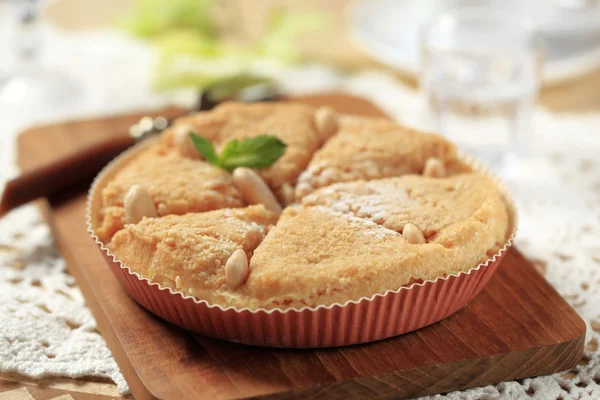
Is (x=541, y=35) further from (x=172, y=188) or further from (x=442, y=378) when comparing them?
(x=442, y=378)

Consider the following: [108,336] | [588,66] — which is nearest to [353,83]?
[588,66]

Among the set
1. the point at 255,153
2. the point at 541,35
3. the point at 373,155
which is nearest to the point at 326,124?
the point at 373,155

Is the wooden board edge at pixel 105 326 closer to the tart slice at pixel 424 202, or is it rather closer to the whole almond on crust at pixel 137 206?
the whole almond on crust at pixel 137 206

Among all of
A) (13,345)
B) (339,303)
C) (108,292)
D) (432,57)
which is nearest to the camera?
(339,303)

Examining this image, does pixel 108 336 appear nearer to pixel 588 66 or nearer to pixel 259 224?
pixel 259 224

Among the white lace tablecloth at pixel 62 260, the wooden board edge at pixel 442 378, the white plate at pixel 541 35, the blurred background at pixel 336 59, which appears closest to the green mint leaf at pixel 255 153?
the white lace tablecloth at pixel 62 260

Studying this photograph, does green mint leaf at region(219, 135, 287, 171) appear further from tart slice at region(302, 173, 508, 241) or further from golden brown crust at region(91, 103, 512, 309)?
tart slice at region(302, 173, 508, 241)

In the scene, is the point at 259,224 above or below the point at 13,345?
above
